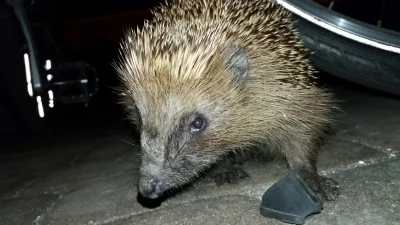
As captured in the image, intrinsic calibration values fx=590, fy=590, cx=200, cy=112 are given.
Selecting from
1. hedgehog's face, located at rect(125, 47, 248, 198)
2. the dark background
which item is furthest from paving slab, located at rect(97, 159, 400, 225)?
the dark background

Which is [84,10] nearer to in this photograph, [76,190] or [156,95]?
[76,190]

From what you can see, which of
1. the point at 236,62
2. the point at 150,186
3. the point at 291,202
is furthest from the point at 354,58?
the point at 150,186

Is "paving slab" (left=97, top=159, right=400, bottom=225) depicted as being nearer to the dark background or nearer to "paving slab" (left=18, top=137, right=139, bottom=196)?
"paving slab" (left=18, top=137, right=139, bottom=196)

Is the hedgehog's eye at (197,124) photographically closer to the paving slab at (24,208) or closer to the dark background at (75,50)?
the paving slab at (24,208)

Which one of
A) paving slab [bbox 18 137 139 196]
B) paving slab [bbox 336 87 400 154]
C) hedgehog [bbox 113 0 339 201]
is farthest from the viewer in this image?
paving slab [bbox 18 137 139 196]

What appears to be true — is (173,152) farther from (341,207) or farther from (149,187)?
(341,207)

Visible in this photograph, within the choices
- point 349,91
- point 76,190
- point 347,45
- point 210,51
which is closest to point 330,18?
point 347,45
